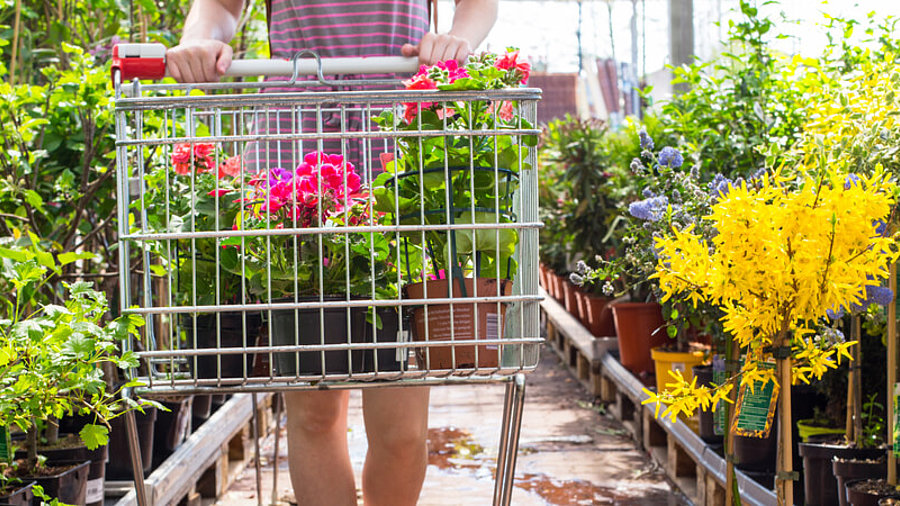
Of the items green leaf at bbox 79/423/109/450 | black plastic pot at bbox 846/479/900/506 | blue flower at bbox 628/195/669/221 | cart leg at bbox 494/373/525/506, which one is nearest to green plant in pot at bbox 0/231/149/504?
green leaf at bbox 79/423/109/450

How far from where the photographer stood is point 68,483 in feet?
6.95

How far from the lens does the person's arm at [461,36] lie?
170 centimetres

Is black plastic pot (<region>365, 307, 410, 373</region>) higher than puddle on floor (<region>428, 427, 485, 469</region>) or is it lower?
higher

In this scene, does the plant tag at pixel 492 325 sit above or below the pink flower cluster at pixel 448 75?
below

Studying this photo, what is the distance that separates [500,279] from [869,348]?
1593mm

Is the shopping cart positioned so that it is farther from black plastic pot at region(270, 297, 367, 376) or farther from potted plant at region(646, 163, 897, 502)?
potted plant at region(646, 163, 897, 502)

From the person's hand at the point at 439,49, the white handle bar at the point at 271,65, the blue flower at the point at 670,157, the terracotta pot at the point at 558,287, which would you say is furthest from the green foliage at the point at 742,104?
the terracotta pot at the point at 558,287

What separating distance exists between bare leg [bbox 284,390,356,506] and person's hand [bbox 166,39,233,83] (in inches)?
23.9

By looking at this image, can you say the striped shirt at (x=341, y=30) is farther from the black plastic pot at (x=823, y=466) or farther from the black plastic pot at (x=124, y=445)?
the black plastic pot at (x=823, y=466)

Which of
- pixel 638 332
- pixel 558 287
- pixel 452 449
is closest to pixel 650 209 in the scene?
pixel 452 449

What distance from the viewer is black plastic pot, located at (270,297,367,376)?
145 centimetres

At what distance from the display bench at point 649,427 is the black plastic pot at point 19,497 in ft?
5.34

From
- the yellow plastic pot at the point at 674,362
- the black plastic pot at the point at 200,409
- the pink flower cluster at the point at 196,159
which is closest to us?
the pink flower cluster at the point at 196,159

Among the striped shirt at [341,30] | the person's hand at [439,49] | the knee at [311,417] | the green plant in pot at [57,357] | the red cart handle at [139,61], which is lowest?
the knee at [311,417]
